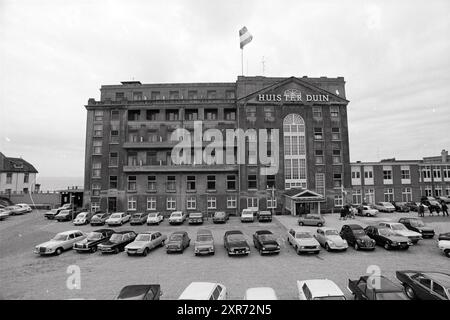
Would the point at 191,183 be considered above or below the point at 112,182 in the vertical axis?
below

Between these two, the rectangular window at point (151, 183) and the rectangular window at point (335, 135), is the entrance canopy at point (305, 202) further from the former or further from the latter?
the rectangular window at point (151, 183)

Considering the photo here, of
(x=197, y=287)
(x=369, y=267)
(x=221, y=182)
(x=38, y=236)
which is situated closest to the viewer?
(x=197, y=287)

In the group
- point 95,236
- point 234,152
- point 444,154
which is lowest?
point 95,236

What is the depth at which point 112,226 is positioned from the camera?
32844mm

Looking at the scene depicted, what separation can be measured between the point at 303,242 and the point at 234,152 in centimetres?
2448

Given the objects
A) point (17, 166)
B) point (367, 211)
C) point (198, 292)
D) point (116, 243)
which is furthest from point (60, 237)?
point (17, 166)

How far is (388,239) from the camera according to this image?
1967 centimetres

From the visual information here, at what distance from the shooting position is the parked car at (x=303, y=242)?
62.2 feet

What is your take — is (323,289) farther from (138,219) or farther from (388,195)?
(388,195)

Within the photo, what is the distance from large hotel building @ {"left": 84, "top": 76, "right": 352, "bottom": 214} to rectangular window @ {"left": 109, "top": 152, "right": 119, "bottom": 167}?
0.17 meters

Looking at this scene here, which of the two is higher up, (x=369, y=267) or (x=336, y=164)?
(x=336, y=164)
